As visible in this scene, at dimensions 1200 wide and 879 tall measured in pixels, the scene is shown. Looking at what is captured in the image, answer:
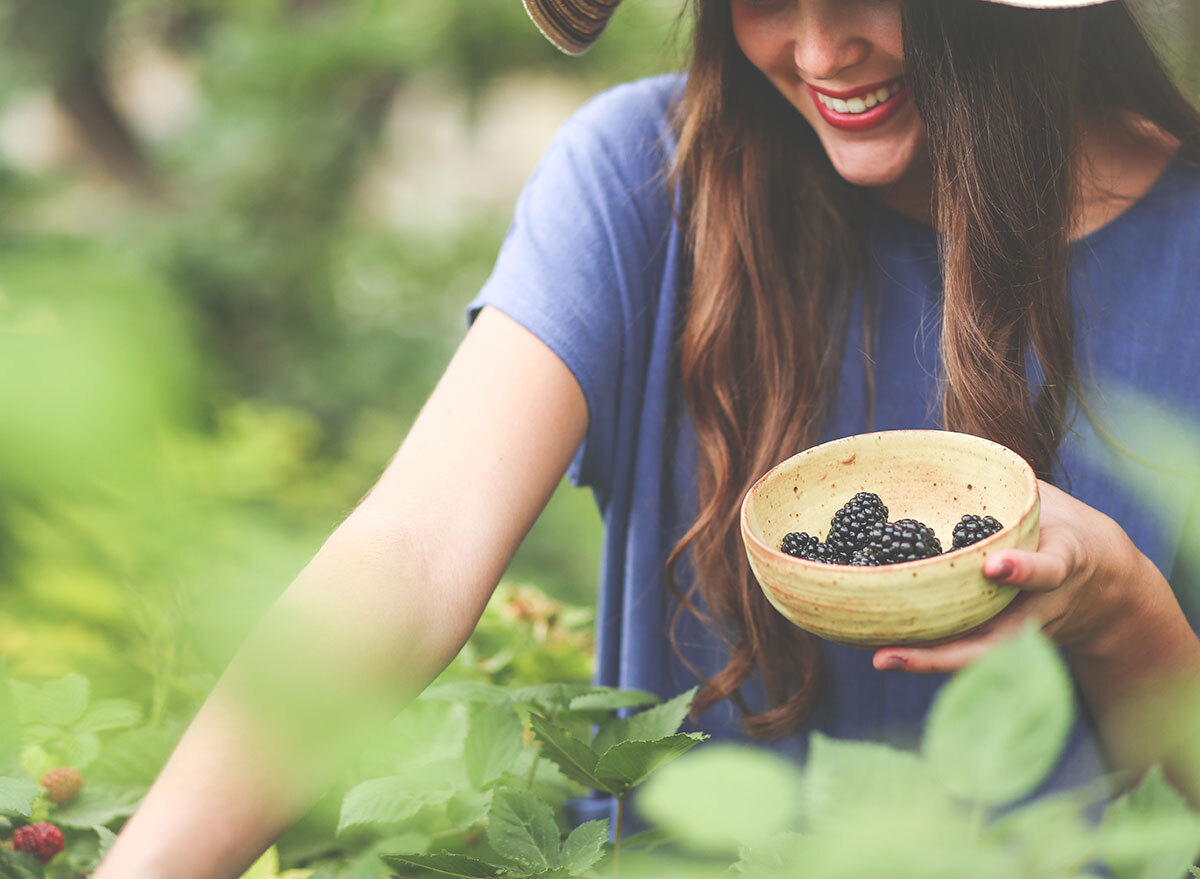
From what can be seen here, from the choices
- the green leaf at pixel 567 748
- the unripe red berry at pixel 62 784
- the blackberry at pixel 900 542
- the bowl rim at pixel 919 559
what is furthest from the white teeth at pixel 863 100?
the unripe red berry at pixel 62 784

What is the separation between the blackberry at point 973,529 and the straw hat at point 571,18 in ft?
2.60

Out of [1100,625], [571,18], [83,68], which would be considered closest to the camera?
[1100,625]

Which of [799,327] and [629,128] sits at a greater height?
[629,128]

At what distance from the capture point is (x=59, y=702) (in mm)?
943

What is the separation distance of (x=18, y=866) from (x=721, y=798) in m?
0.64

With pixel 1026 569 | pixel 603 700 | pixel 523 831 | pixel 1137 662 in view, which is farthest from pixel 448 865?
pixel 1137 662

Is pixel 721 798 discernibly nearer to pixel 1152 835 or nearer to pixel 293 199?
pixel 1152 835

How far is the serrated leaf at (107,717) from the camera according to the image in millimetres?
957

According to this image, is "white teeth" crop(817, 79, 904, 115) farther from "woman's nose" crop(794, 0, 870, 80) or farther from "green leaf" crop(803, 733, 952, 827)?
"green leaf" crop(803, 733, 952, 827)

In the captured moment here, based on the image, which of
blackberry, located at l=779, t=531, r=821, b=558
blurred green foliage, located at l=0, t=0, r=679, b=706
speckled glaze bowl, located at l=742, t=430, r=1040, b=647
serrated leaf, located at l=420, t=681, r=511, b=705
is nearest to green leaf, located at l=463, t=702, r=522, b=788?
serrated leaf, located at l=420, t=681, r=511, b=705

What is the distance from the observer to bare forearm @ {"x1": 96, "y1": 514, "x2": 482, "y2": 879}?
2.39ft

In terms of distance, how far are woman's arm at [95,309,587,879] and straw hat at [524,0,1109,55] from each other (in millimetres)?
383

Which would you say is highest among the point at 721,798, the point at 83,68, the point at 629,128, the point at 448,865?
the point at 83,68

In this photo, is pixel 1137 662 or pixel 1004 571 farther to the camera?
pixel 1137 662
